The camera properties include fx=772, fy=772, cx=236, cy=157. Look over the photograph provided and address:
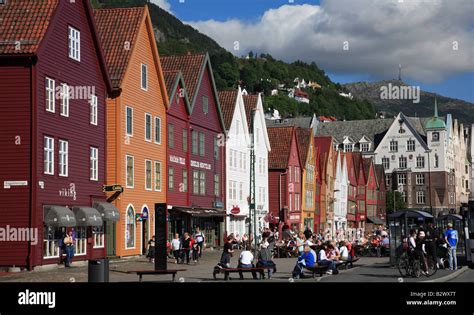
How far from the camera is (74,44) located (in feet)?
127

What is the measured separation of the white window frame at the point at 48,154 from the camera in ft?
115

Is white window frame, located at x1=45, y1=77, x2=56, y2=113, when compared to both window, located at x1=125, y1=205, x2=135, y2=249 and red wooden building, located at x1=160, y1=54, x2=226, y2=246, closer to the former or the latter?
window, located at x1=125, y1=205, x2=135, y2=249

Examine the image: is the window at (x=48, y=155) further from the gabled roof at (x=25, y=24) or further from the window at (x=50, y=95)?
the gabled roof at (x=25, y=24)

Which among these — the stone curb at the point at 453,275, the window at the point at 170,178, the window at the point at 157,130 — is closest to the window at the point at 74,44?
the window at the point at 157,130

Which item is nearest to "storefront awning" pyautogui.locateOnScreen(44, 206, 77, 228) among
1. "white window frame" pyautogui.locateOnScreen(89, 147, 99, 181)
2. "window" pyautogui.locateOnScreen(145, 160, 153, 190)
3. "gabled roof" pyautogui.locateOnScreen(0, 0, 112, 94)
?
"white window frame" pyautogui.locateOnScreen(89, 147, 99, 181)

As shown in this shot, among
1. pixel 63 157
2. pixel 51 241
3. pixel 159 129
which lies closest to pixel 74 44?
pixel 63 157

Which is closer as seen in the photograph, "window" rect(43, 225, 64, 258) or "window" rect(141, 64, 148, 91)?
"window" rect(43, 225, 64, 258)

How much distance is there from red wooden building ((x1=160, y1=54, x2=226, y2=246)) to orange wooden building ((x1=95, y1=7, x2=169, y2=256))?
2.53 m

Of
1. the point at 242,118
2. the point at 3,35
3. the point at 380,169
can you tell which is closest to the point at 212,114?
the point at 242,118

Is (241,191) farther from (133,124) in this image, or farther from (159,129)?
(133,124)

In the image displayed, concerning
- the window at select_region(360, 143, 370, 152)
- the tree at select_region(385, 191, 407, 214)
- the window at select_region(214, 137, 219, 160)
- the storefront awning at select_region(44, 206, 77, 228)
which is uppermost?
the window at select_region(360, 143, 370, 152)

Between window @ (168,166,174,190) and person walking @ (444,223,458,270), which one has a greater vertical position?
window @ (168,166,174,190)

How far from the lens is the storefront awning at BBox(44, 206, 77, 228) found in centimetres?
3412
